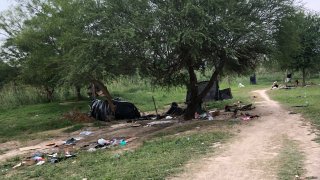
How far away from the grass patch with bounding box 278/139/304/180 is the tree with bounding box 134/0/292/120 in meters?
6.33

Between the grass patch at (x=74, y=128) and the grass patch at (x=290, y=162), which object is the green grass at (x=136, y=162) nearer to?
the grass patch at (x=290, y=162)

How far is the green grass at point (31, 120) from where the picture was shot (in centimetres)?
1941

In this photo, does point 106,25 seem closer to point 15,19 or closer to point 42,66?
point 42,66

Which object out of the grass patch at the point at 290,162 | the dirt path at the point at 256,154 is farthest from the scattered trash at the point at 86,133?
the grass patch at the point at 290,162

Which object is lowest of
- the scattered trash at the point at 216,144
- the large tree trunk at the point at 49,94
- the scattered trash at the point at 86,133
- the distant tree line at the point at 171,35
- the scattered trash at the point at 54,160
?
the scattered trash at the point at 54,160

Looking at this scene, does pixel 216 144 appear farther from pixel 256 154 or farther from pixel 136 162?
pixel 136 162

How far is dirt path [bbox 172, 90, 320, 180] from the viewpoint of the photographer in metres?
7.77

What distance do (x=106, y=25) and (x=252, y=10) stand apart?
5.96 meters

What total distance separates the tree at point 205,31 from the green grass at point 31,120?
6.24m

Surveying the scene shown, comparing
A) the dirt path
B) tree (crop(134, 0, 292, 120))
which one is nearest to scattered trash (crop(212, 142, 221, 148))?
the dirt path

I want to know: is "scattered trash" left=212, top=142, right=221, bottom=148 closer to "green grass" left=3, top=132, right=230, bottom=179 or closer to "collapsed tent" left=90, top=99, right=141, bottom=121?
"green grass" left=3, top=132, right=230, bottom=179

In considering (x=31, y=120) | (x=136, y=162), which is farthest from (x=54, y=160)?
(x=31, y=120)

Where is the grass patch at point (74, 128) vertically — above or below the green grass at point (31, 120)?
below

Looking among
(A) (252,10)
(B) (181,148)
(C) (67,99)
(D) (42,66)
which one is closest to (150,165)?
(B) (181,148)
